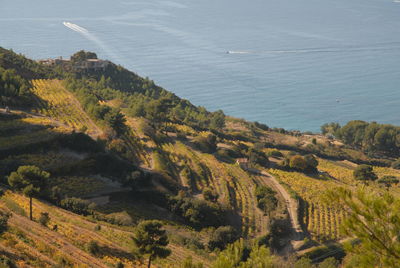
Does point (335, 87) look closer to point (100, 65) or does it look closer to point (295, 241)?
point (100, 65)

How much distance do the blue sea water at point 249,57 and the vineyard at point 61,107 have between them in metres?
48.8

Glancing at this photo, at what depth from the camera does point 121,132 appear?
171 feet

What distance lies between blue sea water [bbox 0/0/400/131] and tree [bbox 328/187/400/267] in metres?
91.3

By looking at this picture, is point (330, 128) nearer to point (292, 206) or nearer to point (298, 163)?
point (298, 163)

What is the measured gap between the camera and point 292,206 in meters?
45.5

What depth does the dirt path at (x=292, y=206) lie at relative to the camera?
39.5 meters

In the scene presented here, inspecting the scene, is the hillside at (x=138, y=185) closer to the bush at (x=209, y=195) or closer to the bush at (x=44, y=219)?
the bush at (x=209, y=195)

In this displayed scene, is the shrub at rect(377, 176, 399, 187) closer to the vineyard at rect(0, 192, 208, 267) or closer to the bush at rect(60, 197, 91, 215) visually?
the vineyard at rect(0, 192, 208, 267)

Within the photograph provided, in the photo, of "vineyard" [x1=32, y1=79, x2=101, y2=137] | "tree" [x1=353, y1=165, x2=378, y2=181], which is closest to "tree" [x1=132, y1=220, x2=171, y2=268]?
"vineyard" [x1=32, y1=79, x2=101, y2=137]

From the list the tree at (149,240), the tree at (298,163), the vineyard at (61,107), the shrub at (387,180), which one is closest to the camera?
the tree at (149,240)

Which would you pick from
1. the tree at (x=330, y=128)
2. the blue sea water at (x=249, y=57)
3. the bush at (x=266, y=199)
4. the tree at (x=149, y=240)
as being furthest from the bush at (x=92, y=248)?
the blue sea water at (x=249, y=57)

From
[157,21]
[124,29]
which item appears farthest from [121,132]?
[157,21]

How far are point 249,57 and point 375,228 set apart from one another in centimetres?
13554

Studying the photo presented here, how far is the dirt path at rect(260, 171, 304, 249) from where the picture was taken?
130ft
